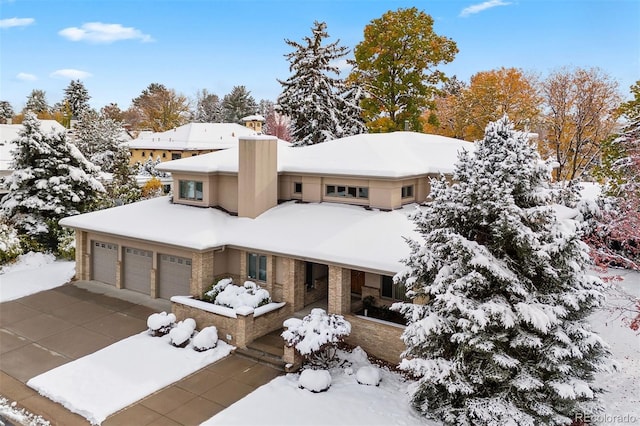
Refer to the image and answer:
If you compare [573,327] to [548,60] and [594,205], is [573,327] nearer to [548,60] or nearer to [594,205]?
[594,205]

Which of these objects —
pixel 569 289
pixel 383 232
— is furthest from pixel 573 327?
A: pixel 383 232

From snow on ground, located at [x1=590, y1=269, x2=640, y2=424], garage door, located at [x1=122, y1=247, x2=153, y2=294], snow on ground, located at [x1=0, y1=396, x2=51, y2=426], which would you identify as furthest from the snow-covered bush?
snow on ground, located at [x1=590, y1=269, x2=640, y2=424]

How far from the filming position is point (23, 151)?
25.8 meters

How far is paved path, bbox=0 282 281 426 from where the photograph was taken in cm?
1170

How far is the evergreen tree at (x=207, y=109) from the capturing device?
82.3 meters

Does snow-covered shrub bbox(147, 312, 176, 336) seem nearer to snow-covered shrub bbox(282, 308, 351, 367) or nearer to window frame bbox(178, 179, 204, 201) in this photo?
snow-covered shrub bbox(282, 308, 351, 367)

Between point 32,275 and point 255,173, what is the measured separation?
520 inches

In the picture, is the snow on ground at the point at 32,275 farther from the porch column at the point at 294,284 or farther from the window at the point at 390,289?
the window at the point at 390,289

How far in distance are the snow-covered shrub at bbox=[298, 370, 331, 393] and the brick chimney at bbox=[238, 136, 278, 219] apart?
25.9ft

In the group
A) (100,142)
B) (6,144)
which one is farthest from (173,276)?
(6,144)

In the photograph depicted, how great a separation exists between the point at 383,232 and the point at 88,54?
17.8 meters

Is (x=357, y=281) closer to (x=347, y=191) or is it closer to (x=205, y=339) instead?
(x=347, y=191)

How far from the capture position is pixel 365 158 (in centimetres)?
1883

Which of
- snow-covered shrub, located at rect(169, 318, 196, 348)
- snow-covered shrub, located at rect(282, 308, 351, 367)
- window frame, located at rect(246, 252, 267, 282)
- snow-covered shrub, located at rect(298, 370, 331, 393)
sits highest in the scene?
window frame, located at rect(246, 252, 267, 282)
